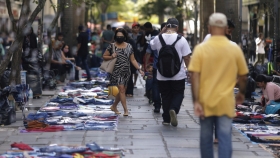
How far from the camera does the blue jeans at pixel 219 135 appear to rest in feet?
25.0

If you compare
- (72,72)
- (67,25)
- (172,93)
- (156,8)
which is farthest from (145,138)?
(156,8)

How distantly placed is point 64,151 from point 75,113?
16.6 feet

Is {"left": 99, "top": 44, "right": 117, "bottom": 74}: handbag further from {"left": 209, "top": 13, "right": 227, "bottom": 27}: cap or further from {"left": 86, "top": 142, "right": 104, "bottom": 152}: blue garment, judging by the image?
{"left": 209, "top": 13, "right": 227, "bottom": 27}: cap

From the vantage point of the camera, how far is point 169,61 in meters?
12.3

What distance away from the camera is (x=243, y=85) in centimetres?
777

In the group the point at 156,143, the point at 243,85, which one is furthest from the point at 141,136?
the point at 243,85

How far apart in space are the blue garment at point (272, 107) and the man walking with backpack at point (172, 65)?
248cm

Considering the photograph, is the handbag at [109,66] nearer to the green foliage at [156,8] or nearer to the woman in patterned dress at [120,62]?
the woman in patterned dress at [120,62]

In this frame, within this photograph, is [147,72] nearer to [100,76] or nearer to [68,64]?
[68,64]

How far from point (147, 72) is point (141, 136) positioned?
184 inches

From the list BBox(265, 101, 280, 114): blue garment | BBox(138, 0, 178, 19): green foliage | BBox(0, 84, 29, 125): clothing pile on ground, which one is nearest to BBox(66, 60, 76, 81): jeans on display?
BBox(0, 84, 29, 125): clothing pile on ground

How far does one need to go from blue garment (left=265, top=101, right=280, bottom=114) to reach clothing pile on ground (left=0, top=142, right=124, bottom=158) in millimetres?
5072

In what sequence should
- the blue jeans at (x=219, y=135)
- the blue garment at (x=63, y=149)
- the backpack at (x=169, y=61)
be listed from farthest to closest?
the backpack at (x=169, y=61), the blue garment at (x=63, y=149), the blue jeans at (x=219, y=135)

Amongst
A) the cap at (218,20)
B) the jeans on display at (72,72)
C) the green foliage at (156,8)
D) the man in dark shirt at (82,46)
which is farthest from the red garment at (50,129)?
the green foliage at (156,8)
